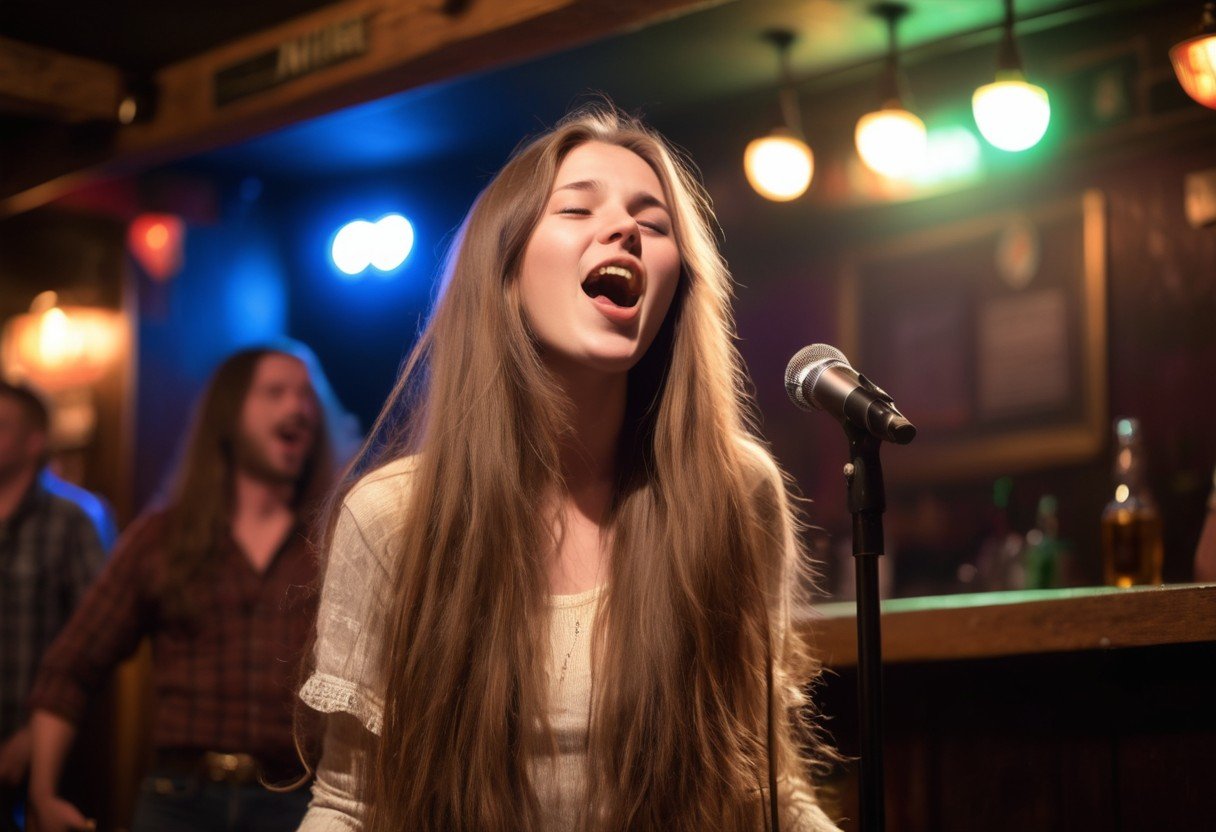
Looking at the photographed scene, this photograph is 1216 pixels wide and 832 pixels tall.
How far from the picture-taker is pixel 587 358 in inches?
76.2

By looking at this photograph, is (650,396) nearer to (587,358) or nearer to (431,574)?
(587,358)

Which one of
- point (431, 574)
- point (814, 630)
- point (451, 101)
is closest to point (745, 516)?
point (431, 574)

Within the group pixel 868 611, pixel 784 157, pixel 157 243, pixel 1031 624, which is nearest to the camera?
pixel 868 611

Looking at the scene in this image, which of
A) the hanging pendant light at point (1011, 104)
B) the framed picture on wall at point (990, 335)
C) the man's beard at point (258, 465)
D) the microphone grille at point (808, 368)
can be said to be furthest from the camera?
the framed picture on wall at point (990, 335)

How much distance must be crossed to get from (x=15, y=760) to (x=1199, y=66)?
4042 mm

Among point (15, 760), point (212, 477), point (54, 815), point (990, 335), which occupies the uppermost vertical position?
point (990, 335)

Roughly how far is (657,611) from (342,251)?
5254 mm

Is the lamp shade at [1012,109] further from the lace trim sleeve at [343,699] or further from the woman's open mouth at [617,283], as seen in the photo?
the lace trim sleeve at [343,699]

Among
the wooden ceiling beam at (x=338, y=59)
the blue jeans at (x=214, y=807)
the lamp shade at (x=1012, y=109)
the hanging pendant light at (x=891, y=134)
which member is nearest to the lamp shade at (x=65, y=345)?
the wooden ceiling beam at (x=338, y=59)

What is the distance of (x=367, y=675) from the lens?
74.9 inches

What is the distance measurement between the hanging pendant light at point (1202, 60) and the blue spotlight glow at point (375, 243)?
4.31 m

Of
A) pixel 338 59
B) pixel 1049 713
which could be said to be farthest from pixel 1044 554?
pixel 338 59

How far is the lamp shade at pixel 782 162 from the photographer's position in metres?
4.86

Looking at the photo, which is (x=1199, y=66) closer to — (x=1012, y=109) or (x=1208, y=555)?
(x=1012, y=109)
